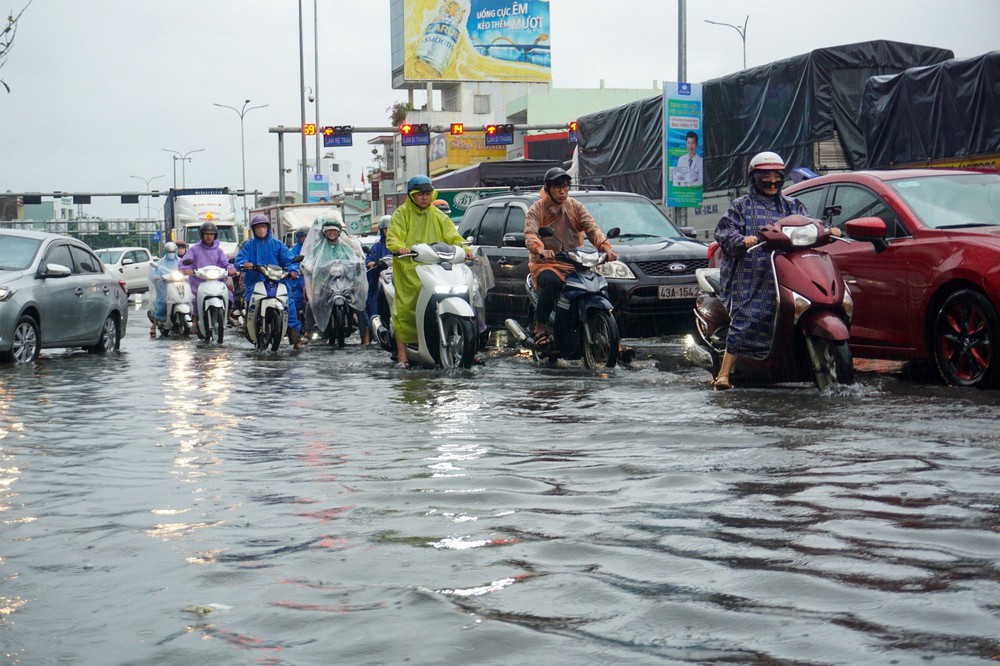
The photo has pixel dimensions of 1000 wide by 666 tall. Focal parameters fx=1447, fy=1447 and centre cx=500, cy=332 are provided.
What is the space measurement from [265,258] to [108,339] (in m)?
2.43

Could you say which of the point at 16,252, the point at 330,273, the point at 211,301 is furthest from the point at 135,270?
the point at 16,252

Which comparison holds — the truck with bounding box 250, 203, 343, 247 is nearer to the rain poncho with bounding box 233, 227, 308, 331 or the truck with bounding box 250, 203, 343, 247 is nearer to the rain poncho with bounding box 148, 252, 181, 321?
the rain poncho with bounding box 148, 252, 181, 321

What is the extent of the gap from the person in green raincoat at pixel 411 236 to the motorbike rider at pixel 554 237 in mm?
830

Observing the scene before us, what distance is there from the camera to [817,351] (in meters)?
9.70

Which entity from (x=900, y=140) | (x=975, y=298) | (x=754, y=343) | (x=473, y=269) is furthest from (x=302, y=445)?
(x=900, y=140)

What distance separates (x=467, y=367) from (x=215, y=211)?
33741 millimetres

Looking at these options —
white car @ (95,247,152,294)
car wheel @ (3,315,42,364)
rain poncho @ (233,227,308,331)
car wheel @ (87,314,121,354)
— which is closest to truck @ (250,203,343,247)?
white car @ (95,247,152,294)

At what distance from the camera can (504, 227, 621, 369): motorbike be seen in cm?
1252

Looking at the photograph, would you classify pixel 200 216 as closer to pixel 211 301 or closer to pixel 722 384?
pixel 211 301

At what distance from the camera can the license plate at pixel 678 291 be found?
1480 cm

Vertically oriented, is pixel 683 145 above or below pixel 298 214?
above

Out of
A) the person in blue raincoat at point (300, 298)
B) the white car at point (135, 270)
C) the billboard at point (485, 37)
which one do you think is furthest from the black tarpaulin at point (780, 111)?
the billboard at point (485, 37)

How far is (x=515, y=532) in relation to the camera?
5.13m

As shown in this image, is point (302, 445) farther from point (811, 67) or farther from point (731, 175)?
point (731, 175)
